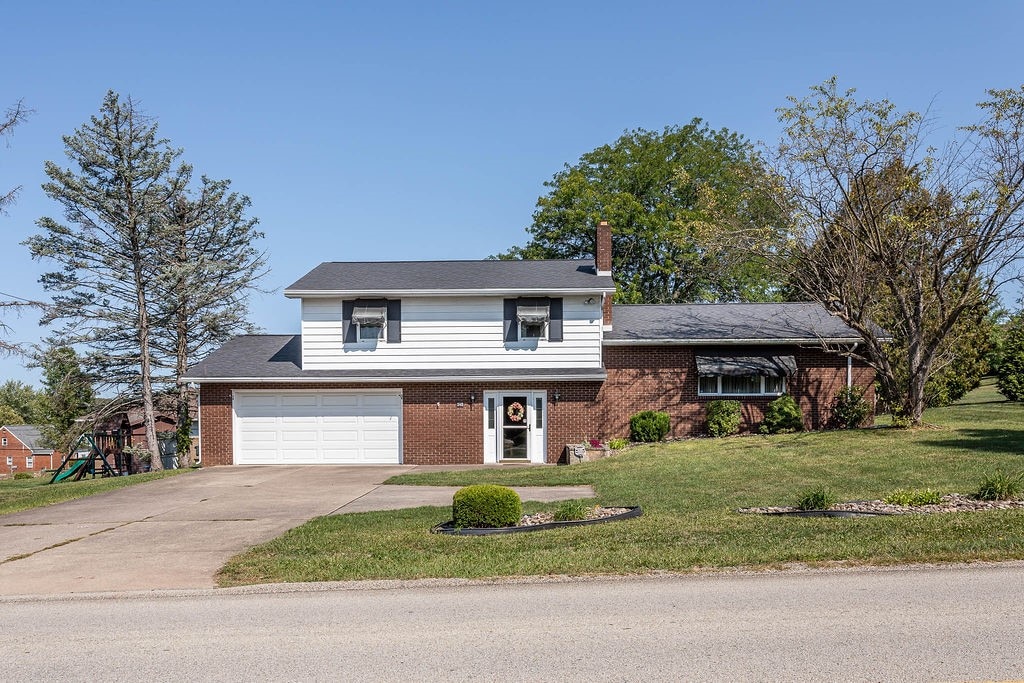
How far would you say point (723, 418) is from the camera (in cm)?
2369

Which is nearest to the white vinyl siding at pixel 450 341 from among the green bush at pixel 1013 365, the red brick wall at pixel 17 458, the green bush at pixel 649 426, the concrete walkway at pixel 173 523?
the green bush at pixel 649 426

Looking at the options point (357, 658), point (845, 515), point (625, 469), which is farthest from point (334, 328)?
point (357, 658)

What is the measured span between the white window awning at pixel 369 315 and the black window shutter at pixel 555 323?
4.92m

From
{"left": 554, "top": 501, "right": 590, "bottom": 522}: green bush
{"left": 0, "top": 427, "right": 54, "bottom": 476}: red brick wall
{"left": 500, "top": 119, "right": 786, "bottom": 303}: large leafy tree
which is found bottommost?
{"left": 0, "top": 427, "right": 54, "bottom": 476}: red brick wall

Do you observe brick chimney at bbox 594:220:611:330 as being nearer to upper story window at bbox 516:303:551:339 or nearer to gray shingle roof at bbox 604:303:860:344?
gray shingle roof at bbox 604:303:860:344

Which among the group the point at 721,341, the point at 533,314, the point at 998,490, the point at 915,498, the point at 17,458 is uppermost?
the point at 533,314

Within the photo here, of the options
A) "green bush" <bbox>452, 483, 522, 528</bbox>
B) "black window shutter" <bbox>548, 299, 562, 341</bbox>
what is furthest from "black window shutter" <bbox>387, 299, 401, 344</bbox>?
"green bush" <bbox>452, 483, 522, 528</bbox>

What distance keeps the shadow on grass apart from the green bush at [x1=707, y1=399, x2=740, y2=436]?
5.64 metres

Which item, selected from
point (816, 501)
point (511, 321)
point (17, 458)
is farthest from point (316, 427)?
point (17, 458)

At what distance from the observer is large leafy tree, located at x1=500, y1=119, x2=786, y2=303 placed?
143ft

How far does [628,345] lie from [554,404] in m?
2.82

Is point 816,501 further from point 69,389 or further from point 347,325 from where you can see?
point 69,389

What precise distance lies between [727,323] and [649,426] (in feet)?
15.7

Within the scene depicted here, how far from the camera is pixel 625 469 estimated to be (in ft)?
62.0
